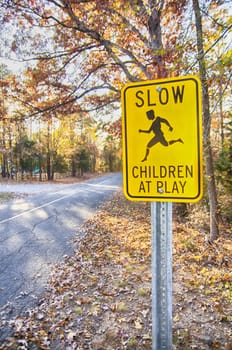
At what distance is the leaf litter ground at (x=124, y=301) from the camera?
266 centimetres

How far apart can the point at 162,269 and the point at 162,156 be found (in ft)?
1.95

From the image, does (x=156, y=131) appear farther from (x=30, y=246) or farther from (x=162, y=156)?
(x=30, y=246)

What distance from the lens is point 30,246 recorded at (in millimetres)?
5805

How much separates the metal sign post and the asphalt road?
228cm

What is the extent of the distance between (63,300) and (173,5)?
5224mm

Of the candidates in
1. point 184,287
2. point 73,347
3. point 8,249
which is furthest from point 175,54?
point 8,249

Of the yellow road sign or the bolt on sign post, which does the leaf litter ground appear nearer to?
the bolt on sign post

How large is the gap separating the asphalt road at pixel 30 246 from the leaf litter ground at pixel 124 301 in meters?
0.24

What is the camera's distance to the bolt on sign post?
49.2 inches

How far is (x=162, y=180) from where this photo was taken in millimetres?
1303

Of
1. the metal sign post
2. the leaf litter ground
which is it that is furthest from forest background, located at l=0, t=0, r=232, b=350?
the metal sign post

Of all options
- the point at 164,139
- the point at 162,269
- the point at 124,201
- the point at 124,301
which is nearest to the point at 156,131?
the point at 164,139

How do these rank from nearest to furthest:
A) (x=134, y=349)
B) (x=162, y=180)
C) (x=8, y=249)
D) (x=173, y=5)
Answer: (x=162, y=180), (x=134, y=349), (x=173, y=5), (x=8, y=249)

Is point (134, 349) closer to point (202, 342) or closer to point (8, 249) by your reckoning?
point (202, 342)
